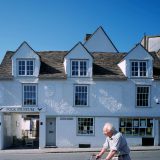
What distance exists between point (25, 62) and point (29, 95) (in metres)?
2.82

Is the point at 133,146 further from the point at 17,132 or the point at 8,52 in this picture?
the point at 8,52

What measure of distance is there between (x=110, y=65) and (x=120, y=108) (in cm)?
417

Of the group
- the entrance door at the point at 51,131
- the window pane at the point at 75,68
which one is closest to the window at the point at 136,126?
the window pane at the point at 75,68

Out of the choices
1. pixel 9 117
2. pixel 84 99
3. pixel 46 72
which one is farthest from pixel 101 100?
pixel 9 117

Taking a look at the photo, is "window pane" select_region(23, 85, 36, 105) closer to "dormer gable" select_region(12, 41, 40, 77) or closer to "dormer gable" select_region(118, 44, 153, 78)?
"dormer gable" select_region(12, 41, 40, 77)

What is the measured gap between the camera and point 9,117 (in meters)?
30.7

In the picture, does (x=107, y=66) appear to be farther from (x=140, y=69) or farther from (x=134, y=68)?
(x=140, y=69)

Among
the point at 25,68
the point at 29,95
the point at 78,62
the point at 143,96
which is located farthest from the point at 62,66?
the point at 143,96

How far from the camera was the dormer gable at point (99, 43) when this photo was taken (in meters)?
39.1

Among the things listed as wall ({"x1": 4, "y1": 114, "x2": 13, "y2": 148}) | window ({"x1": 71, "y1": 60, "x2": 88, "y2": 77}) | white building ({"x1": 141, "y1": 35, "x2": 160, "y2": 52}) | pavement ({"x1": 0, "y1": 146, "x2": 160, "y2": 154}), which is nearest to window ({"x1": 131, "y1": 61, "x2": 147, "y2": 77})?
window ({"x1": 71, "y1": 60, "x2": 88, "y2": 77})

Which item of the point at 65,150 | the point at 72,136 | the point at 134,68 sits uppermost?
the point at 134,68

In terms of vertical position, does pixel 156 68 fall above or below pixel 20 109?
above

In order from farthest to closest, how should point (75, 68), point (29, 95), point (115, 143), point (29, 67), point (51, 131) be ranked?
point (51, 131) < point (75, 68) < point (29, 67) < point (29, 95) < point (115, 143)

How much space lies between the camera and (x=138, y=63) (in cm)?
2927
